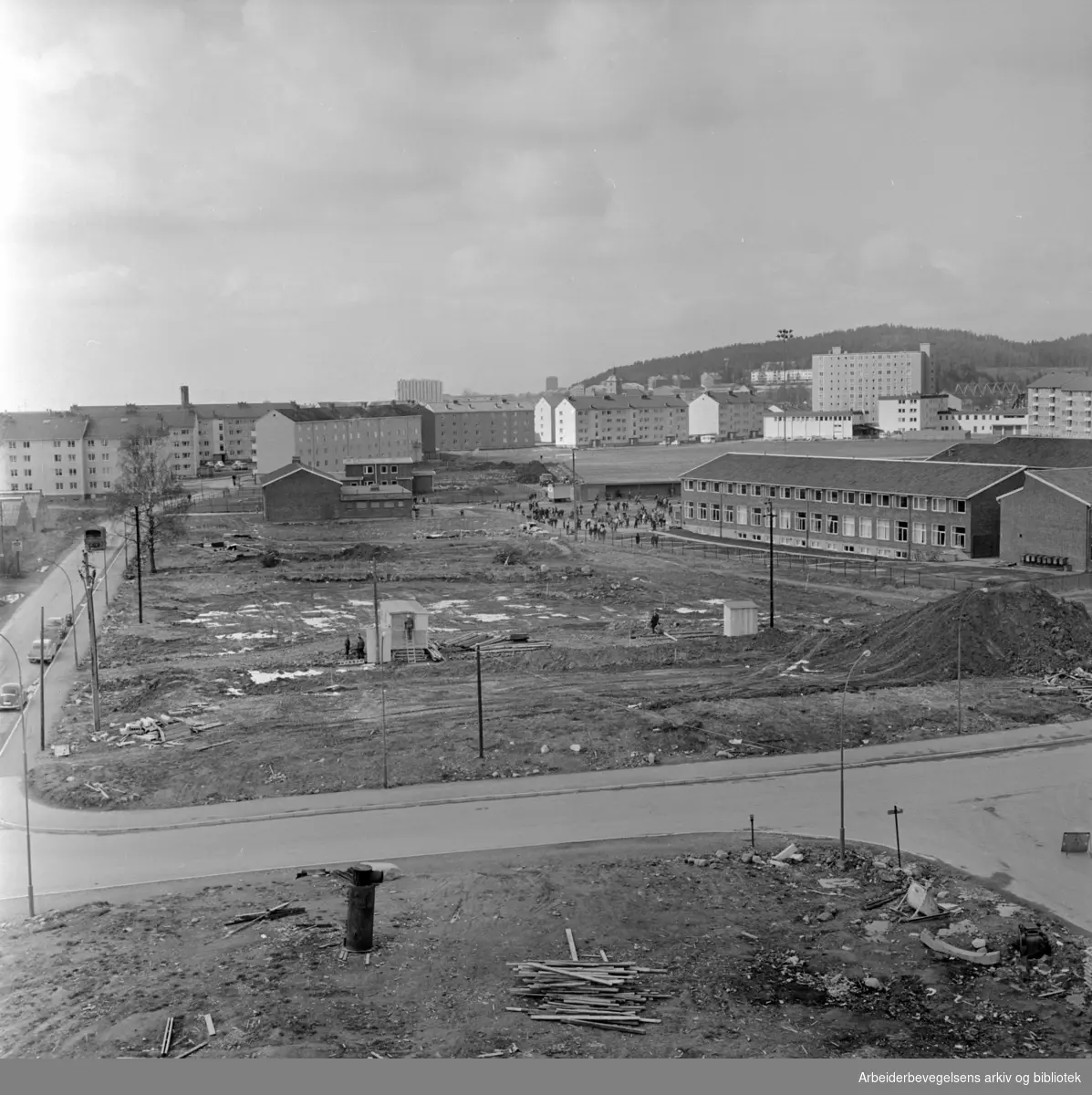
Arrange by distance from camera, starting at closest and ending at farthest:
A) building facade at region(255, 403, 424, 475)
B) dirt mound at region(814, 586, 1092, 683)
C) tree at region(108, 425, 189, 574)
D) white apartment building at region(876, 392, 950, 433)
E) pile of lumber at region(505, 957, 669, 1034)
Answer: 1. pile of lumber at region(505, 957, 669, 1034)
2. dirt mound at region(814, 586, 1092, 683)
3. tree at region(108, 425, 189, 574)
4. building facade at region(255, 403, 424, 475)
5. white apartment building at region(876, 392, 950, 433)

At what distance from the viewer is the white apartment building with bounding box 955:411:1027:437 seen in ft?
268

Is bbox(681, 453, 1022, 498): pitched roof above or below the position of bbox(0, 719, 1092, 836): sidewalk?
above

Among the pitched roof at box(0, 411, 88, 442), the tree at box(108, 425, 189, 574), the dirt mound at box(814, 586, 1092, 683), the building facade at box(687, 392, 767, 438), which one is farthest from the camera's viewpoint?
the building facade at box(687, 392, 767, 438)

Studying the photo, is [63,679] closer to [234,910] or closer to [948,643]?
[234,910]

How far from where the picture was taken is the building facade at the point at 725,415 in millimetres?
107500

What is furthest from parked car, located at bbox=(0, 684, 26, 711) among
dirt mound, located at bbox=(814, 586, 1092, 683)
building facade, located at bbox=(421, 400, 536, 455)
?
building facade, located at bbox=(421, 400, 536, 455)

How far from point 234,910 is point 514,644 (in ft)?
42.8

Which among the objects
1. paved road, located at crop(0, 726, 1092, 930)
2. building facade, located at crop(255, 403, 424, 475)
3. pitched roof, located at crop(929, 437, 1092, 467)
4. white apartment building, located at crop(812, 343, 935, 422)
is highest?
white apartment building, located at crop(812, 343, 935, 422)

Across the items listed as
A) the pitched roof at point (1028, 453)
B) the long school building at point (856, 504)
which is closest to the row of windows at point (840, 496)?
the long school building at point (856, 504)

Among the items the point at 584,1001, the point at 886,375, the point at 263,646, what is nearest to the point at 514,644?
the point at 263,646

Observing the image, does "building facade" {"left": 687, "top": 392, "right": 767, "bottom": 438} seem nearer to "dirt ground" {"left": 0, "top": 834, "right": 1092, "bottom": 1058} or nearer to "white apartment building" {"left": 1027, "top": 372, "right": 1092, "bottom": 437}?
"white apartment building" {"left": 1027, "top": 372, "right": 1092, "bottom": 437}

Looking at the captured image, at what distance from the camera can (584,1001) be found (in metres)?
7.93

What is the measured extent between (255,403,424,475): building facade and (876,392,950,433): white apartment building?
34560 millimetres

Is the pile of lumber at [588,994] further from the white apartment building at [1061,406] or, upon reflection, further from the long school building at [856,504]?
the white apartment building at [1061,406]
